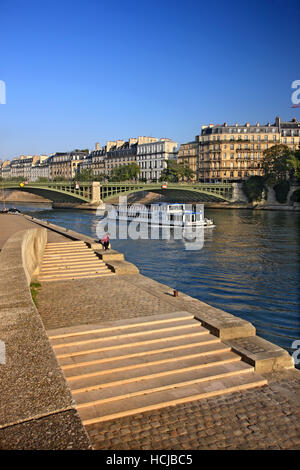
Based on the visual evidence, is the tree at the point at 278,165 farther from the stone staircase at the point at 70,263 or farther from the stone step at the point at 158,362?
the stone step at the point at 158,362

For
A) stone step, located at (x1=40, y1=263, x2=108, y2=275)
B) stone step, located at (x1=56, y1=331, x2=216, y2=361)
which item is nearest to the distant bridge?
stone step, located at (x1=40, y1=263, x2=108, y2=275)

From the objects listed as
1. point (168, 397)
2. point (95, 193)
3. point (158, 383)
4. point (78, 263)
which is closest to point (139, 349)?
point (158, 383)

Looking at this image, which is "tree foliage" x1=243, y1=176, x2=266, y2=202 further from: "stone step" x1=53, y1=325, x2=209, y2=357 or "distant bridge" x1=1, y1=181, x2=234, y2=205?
"stone step" x1=53, y1=325, x2=209, y2=357

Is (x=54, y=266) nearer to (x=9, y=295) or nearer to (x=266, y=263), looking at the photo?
(x=9, y=295)

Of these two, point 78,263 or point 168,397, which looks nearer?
point 168,397

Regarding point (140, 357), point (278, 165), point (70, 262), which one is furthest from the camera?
point (278, 165)

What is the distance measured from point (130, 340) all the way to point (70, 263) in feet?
31.0

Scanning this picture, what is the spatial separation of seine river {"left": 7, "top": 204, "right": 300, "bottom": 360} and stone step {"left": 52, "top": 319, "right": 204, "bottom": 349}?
418cm

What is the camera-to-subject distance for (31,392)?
5223 mm

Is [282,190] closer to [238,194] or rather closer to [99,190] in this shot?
[238,194]

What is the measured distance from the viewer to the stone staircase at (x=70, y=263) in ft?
53.8

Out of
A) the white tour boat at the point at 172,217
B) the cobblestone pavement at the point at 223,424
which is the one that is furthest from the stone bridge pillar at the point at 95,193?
the cobblestone pavement at the point at 223,424

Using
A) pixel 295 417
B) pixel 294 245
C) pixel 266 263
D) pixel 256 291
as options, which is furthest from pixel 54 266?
pixel 294 245

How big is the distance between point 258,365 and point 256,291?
1153 cm
